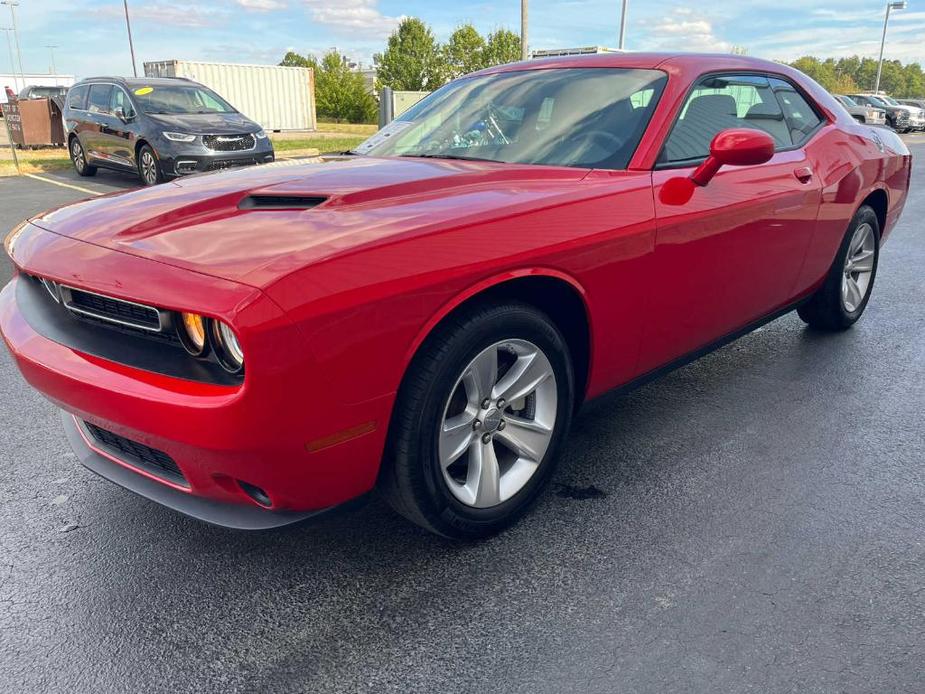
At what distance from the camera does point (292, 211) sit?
7.39 ft

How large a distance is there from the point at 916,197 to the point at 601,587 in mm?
11577

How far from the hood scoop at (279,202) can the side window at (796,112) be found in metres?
2.58

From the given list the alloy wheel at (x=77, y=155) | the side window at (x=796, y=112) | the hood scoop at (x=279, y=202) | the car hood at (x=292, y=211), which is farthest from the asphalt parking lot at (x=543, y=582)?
the alloy wheel at (x=77, y=155)

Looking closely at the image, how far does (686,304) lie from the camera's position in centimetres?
294

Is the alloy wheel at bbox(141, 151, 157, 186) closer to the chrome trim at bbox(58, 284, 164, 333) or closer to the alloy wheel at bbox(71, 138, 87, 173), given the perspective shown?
the alloy wheel at bbox(71, 138, 87, 173)

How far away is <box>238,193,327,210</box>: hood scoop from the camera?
231 cm

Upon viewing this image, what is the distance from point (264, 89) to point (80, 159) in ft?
48.7

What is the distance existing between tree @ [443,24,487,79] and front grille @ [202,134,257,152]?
57604 millimetres

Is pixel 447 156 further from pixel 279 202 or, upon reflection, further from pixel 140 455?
pixel 140 455

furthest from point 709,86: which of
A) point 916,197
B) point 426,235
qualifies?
point 916,197

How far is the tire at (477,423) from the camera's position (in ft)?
6.88

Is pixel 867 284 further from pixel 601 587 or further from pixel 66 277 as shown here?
pixel 66 277

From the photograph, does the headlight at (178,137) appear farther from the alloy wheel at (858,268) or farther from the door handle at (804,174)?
the door handle at (804,174)

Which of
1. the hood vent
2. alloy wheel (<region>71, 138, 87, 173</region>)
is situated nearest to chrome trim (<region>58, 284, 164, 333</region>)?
the hood vent
